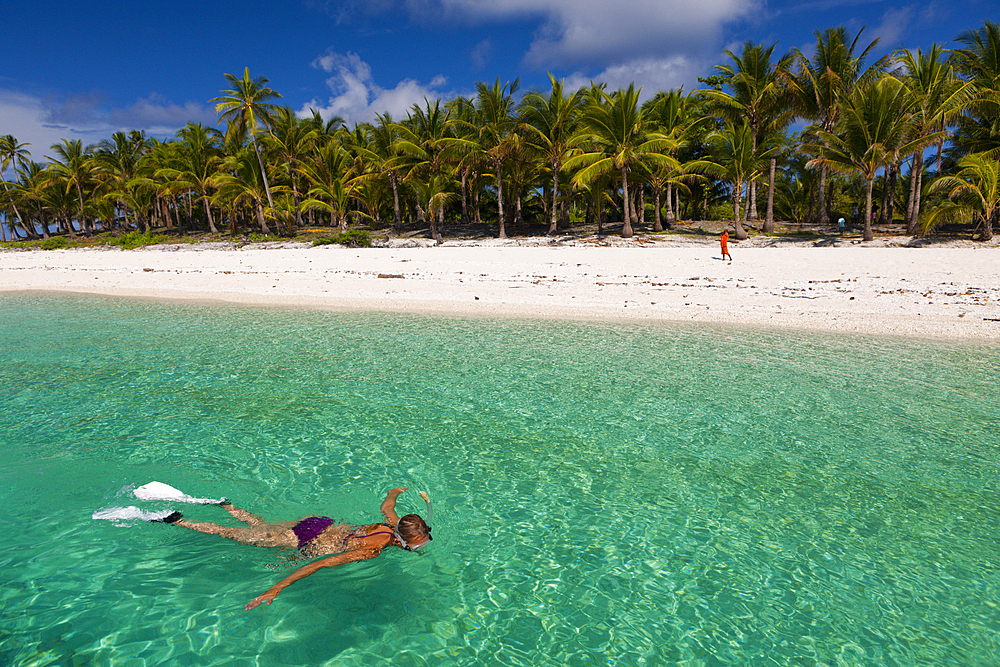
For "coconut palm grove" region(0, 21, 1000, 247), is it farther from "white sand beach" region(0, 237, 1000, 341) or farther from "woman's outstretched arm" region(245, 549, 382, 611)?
"woman's outstretched arm" region(245, 549, 382, 611)

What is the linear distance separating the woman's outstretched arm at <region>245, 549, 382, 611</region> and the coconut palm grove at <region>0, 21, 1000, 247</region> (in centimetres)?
2516

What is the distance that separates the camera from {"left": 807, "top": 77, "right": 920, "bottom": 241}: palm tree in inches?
912

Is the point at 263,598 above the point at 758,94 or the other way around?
the other way around

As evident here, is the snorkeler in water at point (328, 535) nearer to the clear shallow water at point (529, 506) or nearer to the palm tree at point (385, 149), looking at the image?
the clear shallow water at point (529, 506)

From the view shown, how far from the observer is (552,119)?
28.9 metres

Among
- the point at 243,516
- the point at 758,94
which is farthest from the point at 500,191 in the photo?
the point at 243,516

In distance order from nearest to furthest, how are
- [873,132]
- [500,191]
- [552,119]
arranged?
[873,132], [552,119], [500,191]

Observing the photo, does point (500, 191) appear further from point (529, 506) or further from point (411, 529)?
point (411, 529)

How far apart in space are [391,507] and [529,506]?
1179 millimetres

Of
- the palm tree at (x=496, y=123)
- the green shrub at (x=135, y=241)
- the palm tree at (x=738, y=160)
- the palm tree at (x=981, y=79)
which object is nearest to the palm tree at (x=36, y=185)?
the green shrub at (x=135, y=241)

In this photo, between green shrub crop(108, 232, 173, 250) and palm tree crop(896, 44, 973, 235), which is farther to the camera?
Answer: green shrub crop(108, 232, 173, 250)

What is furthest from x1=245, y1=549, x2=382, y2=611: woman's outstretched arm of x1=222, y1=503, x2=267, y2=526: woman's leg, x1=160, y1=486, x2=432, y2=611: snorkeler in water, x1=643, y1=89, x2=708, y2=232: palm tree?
x1=643, y1=89, x2=708, y2=232: palm tree

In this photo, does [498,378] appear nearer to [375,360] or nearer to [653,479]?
[375,360]

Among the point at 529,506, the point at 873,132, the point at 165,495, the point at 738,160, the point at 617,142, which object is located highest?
the point at 617,142
